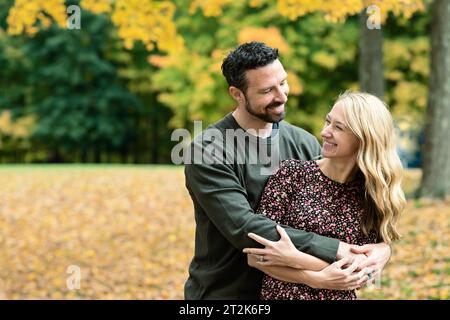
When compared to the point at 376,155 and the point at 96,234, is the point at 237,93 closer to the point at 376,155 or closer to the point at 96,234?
the point at 376,155

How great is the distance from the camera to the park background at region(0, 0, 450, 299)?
779 cm

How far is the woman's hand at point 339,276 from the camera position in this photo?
2705 millimetres

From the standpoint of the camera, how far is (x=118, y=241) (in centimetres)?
952

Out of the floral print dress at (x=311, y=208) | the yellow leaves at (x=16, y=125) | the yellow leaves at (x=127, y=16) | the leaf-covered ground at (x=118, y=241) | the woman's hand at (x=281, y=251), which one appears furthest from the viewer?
the yellow leaves at (x=16, y=125)

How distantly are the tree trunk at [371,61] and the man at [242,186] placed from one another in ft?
26.4

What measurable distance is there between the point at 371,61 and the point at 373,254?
27.9 ft

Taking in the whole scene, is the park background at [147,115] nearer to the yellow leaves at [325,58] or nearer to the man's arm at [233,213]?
the yellow leaves at [325,58]

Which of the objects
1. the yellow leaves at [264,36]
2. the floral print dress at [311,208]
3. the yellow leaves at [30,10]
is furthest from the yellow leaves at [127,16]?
the yellow leaves at [264,36]

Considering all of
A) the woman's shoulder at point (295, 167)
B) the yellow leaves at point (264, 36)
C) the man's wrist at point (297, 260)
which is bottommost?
the man's wrist at point (297, 260)

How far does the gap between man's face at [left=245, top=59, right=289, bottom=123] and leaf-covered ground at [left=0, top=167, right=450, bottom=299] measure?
3923 millimetres

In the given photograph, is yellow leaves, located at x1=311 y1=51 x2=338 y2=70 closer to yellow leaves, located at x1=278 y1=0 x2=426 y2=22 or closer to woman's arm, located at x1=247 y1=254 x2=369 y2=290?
yellow leaves, located at x1=278 y1=0 x2=426 y2=22

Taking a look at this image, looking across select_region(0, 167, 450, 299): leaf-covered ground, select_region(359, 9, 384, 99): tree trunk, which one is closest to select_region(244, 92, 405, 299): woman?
select_region(0, 167, 450, 299): leaf-covered ground
